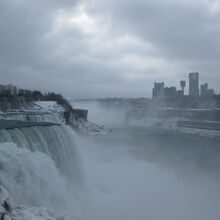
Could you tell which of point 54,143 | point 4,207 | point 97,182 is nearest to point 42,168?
point 54,143

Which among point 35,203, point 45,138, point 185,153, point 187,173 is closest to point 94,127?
point 185,153

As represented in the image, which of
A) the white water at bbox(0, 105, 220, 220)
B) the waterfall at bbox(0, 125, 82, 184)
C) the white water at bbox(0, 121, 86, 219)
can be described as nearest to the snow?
the white water at bbox(0, 105, 220, 220)

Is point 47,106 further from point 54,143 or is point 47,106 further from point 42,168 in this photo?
point 42,168

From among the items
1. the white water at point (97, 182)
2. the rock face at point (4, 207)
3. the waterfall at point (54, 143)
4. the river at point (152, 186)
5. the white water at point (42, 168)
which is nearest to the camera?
the rock face at point (4, 207)

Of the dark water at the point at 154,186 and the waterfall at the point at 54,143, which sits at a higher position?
the waterfall at the point at 54,143

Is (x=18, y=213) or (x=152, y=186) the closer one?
(x=18, y=213)

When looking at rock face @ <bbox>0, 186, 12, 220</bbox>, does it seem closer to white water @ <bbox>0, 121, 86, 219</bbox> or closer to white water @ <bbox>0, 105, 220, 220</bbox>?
white water @ <bbox>0, 121, 86, 219</bbox>

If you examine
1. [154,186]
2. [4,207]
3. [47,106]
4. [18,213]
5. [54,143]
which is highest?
[47,106]

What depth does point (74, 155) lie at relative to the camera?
18391 millimetres

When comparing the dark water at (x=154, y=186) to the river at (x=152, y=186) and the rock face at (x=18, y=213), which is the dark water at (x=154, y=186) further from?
the rock face at (x=18, y=213)

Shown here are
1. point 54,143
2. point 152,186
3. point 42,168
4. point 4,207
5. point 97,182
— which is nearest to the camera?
point 4,207

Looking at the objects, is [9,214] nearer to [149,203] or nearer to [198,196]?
[149,203]

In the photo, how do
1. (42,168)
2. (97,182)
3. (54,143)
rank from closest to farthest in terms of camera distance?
(42,168) < (54,143) < (97,182)

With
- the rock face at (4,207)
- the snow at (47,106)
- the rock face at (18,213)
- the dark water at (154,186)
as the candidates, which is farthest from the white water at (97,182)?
the snow at (47,106)
